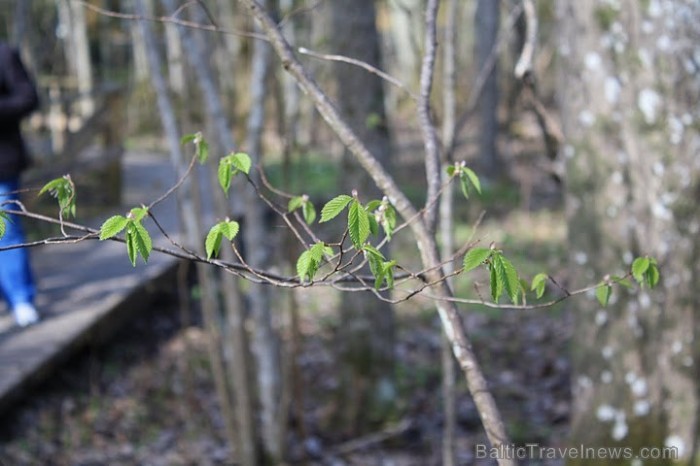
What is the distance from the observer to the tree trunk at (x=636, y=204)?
3869 millimetres

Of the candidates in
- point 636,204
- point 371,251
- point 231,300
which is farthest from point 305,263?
point 231,300

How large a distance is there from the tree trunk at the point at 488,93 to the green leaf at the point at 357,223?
11791 millimetres

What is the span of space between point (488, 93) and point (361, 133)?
28.5ft

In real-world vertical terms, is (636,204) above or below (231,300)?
above

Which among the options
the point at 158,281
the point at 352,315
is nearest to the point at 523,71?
the point at 352,315

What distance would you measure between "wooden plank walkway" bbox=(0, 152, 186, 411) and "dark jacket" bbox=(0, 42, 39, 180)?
106 centimetres

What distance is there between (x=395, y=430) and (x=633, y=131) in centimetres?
272

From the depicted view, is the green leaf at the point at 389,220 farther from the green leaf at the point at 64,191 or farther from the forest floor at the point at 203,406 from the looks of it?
the forest floor at the point at 203,406

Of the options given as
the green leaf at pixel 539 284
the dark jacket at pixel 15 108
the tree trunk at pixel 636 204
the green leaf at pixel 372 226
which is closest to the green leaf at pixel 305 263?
the green leaf at pixel 372 226

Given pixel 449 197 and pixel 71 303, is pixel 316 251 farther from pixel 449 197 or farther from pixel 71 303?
pixel 71 303

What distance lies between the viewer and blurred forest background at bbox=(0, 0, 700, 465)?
3.90 meters

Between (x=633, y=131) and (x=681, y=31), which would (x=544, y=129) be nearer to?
(x=633, y=131)

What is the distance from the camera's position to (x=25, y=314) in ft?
19.0

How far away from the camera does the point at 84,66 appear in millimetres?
14773
